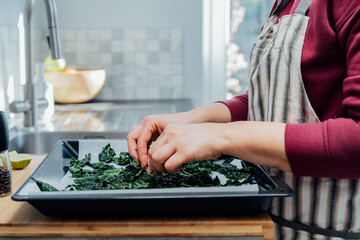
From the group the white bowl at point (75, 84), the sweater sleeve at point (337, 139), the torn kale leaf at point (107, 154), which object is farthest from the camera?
the white bowl at point (75, 84)

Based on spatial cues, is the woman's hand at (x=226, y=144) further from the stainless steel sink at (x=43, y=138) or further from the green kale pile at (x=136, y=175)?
the stainless steel sink at (x=43, y=138)

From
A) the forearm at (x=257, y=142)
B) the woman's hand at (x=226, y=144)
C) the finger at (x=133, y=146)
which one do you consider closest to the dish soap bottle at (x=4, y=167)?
the finger at (x=133, y=146)

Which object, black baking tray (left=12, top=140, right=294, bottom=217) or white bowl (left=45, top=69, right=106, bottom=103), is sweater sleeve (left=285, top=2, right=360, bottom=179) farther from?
white bowl (left=45, top=69, right=106, bottom=103)

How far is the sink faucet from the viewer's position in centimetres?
221

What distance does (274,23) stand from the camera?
1.25 metres

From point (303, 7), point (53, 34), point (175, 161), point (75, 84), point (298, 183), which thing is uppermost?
point (303, 7)

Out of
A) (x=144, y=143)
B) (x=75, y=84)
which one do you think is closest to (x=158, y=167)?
(x=144, y=143)

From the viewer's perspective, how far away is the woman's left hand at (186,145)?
3.01ft

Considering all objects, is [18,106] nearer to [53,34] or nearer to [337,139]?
[53,34]

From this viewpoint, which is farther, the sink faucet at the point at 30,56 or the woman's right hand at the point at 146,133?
the sink faucet at the point at 30,56

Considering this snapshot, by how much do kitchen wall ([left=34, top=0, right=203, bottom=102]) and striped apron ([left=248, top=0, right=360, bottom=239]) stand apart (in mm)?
1955

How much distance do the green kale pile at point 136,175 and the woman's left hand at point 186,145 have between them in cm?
12

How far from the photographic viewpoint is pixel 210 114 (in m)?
1.28

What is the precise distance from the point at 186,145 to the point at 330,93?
320 millimetres
